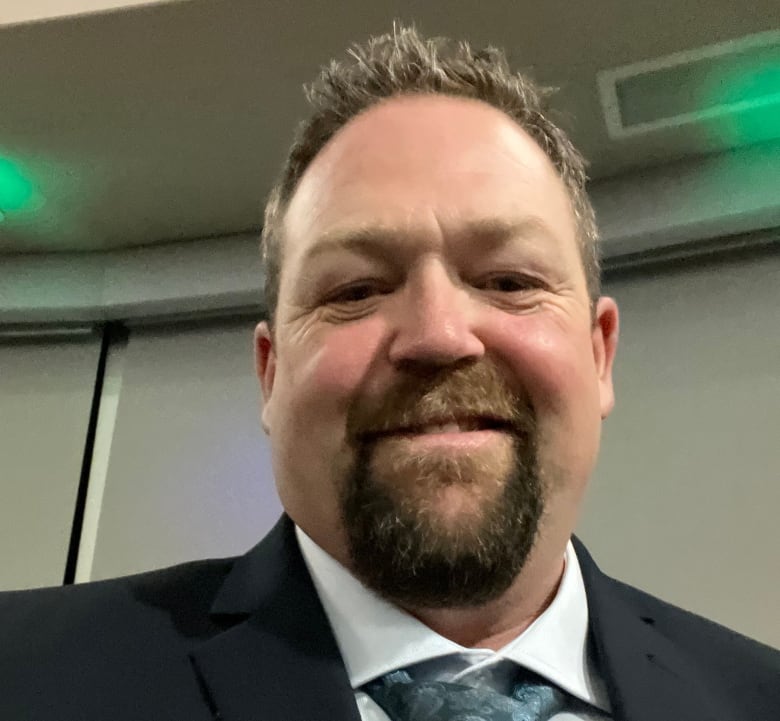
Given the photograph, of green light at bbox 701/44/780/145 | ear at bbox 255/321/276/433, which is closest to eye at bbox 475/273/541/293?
ear at bbox 255/321/276/433

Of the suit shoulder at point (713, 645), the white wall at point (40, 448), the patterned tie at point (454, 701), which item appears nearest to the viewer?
the patterned tie at point (454, 701)

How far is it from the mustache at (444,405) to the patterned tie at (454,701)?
0.21 metres

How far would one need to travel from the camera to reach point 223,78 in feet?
3.23

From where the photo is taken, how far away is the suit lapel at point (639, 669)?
698mm

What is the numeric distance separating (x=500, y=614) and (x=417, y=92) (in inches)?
22.0

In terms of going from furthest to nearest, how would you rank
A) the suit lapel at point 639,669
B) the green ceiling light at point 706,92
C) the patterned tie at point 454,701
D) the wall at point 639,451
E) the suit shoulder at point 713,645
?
the wall at point 639,451, the green ceiling light at point 706,92, the suit shoulder at point 713,645, the suit lapel at point 639,669, the patterned tie at point 454,701

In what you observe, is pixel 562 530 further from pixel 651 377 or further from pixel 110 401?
pixel 110 401

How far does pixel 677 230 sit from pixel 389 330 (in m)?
0.63

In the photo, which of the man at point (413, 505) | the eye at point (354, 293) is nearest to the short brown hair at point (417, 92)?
the man at point (413, 505)

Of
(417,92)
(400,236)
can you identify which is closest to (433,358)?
(400,236)

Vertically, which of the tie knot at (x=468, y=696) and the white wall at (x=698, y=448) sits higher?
the white wall at (x=698, y=448)

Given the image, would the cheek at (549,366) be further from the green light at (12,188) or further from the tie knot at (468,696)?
the green light at (12,188)

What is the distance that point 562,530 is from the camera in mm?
736

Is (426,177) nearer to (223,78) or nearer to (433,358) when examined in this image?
(433,358)
